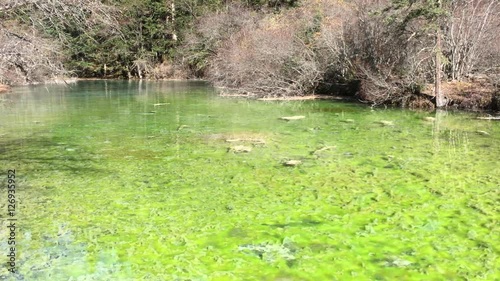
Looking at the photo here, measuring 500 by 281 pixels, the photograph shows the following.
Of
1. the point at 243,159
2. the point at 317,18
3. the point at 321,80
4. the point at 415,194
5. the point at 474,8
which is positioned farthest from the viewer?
the point at 317,18

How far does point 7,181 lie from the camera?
8.43 metres

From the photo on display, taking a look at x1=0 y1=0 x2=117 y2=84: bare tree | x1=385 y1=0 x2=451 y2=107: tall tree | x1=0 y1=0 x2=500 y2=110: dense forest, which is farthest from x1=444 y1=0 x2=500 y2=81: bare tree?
x1=0 y1=0 x2=117 y2=84: bare tree

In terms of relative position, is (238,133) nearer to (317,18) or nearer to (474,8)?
(474,8)

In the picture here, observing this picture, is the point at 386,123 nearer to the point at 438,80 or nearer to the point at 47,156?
the point at 438,80

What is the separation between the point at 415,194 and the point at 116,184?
4715 mm

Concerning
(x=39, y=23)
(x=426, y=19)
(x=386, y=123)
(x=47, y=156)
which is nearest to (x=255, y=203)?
(x=39, y=23)

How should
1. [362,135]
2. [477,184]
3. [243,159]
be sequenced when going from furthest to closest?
[362,135] → [243,159] → [477,184]

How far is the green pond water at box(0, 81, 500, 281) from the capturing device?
5.12 m

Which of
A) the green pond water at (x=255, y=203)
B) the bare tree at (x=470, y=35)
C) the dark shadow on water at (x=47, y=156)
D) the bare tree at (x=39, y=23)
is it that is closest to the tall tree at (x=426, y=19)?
the bare tree at (x=470, y=35)

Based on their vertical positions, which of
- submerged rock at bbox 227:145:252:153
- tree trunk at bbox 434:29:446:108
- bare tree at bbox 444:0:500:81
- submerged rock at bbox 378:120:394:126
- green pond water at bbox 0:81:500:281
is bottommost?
green pond water at bbox 0:81:500:281

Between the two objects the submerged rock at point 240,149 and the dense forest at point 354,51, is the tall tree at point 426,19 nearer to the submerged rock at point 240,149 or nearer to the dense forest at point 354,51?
the dense forest at point 354,51

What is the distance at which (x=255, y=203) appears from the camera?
7.15 metres

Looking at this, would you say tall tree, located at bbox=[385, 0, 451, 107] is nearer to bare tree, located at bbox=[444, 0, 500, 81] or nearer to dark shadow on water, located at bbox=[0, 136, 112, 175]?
bare tree, located at bbox=[444, 0, 500, 81]

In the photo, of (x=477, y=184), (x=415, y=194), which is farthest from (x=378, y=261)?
(x=477, y=184)
